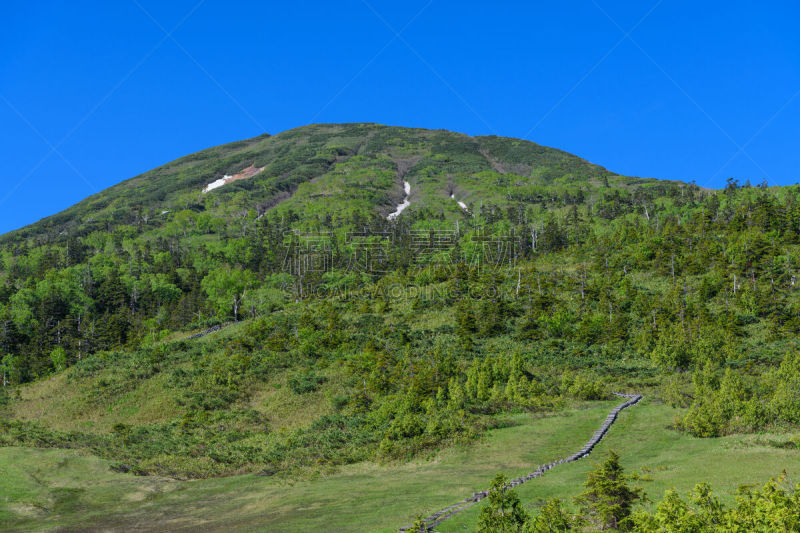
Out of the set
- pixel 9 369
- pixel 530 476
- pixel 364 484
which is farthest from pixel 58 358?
pixel 530 476

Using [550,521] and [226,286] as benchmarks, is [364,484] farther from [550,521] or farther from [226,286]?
[226,286]

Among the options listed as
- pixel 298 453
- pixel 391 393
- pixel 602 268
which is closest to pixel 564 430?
pixel 298 453

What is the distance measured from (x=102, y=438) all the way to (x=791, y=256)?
92598 mm

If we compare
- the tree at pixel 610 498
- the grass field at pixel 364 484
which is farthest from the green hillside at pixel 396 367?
the tree at pixel 610 498

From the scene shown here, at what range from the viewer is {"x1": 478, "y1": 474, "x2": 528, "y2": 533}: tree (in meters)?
18.0

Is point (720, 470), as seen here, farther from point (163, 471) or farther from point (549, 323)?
point (549, 323)

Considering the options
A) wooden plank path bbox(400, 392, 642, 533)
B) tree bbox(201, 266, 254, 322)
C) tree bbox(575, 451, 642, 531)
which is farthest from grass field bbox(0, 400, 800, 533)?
tree bbox(201, 266, 254, 322)

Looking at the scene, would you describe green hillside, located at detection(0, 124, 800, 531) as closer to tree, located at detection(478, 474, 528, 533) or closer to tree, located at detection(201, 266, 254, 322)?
tree, located at detection(201, 266, 254, 322)

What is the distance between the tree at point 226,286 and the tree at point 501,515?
365ft

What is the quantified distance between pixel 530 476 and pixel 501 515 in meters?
10.7

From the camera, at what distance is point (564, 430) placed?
3906cm

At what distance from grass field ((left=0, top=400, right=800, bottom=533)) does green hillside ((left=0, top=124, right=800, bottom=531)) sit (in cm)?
23

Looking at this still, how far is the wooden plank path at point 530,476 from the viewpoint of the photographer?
21.7 metres

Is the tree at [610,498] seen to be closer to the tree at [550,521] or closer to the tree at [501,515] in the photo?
the tree at [501,515]
